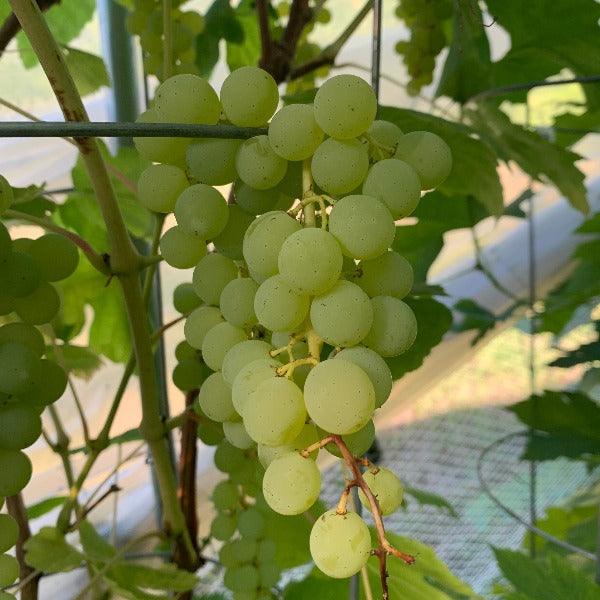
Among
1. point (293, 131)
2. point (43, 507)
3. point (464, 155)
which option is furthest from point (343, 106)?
point (43, 507)

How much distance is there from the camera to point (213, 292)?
284 millimetres

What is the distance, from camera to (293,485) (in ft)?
0.69

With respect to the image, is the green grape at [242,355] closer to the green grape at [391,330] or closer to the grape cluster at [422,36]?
the green grape at [391,330]

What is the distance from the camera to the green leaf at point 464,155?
1.37ft

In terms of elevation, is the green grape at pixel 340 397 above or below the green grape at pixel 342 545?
above

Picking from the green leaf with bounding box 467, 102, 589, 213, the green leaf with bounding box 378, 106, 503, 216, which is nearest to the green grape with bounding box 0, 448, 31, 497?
the green leaf with bounding box 378, 106, 503, 216

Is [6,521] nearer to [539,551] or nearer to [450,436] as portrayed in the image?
[539,551]

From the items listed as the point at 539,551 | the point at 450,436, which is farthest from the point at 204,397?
the point at 450,436

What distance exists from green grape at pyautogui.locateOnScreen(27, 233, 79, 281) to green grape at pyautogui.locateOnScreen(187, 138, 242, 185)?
0.08 meters

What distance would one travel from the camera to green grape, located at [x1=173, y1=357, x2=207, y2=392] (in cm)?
41

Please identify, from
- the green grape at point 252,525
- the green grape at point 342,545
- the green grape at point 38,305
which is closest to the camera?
the green grape at point 342,545

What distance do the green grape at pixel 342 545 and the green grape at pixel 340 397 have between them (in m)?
0.02

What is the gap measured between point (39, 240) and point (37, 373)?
0.06 meters

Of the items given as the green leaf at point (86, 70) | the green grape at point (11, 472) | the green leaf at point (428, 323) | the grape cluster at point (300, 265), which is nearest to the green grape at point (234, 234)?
the grape cluster at point (300, 265)
